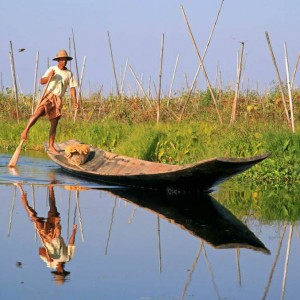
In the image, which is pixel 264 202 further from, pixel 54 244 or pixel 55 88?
pixel 55 88

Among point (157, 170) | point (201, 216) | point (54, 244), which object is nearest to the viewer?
point (54, 244)

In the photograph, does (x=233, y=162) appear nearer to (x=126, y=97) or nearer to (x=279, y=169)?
(x=279, y=169)

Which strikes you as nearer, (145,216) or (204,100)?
(145,216)

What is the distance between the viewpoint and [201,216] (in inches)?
305

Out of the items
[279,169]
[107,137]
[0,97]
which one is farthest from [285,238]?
[0,97]

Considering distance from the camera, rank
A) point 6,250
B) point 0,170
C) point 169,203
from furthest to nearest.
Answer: point 0,170 < point 169,203 < point 6,250

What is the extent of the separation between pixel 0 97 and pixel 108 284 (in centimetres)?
1892

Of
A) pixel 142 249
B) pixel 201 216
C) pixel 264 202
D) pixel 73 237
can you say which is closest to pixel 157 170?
pixel 264 202

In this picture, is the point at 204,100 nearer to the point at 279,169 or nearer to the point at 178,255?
the point at 279,169

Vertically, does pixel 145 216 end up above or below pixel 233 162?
below

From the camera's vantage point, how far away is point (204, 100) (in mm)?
20703

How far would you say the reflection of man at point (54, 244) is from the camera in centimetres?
524

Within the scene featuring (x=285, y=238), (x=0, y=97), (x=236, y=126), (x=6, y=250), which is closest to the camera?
(x=6, y=250)

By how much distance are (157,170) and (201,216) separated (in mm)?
2459
